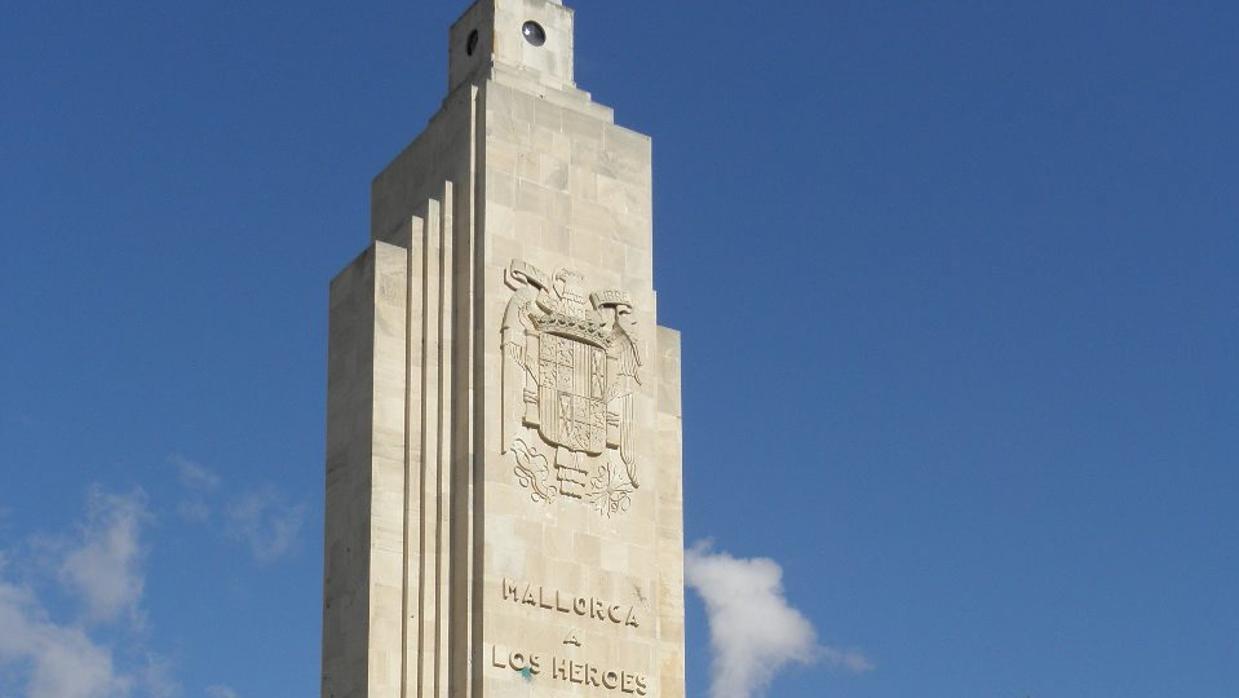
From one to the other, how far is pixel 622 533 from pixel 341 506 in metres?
3.60

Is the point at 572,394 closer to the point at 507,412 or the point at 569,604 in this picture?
the point at 507,412

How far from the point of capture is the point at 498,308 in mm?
28844

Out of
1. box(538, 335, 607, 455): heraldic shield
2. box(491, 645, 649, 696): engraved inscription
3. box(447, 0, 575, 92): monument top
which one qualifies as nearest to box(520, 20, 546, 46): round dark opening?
box(447, 0, 575, 92): monument top

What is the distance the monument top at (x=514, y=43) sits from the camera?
3055 cm

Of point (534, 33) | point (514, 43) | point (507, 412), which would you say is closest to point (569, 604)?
point (507, 412)

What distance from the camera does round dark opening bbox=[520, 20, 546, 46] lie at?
30906mm

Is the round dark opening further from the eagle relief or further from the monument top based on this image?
the eagle relief

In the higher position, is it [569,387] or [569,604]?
[569,387]

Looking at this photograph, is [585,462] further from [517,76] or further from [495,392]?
[517,76]

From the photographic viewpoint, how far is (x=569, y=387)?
2933cm

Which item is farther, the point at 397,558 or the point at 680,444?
the point at 680,444

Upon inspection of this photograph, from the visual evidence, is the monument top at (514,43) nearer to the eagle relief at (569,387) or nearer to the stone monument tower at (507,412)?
the stone monument tower at (507,412)

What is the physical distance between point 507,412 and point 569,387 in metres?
1.13

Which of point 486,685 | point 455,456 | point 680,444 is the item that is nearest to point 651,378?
point 680,444
